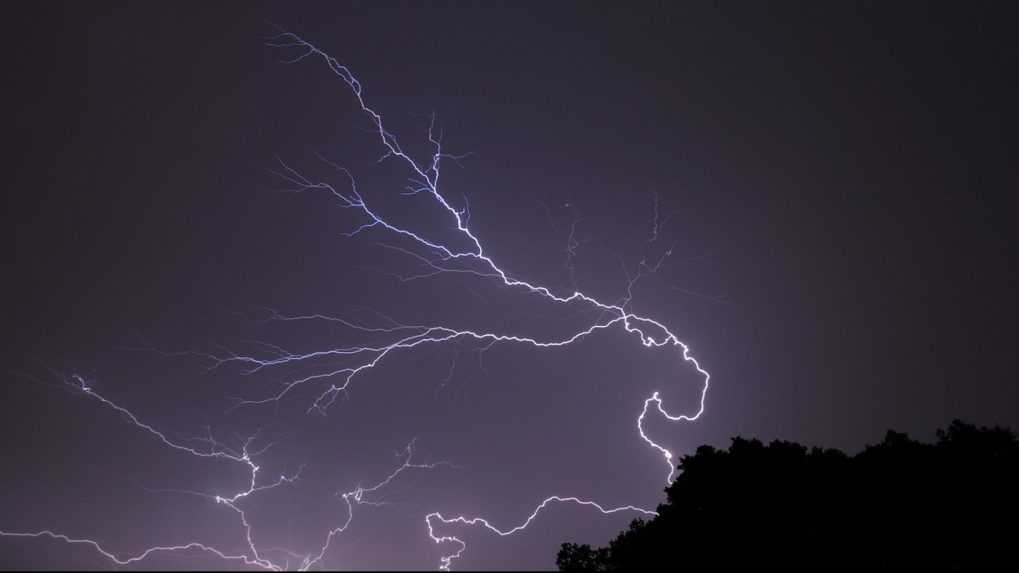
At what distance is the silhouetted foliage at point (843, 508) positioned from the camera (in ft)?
18.1

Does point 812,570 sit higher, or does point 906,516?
point 906,516

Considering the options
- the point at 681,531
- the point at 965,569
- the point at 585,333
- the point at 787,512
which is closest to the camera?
the point at 965,569

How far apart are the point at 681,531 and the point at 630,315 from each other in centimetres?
818

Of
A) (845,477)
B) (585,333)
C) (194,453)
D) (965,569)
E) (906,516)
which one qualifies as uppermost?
(585,333)

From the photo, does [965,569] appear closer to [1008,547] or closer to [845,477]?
[1008,547]

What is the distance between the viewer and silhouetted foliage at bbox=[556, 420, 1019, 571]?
5.52 metres

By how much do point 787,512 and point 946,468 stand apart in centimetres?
174

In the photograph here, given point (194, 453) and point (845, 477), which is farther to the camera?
point (194, 453)

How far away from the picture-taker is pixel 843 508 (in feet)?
19.9

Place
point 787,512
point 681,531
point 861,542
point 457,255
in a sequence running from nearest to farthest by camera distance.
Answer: point 861,542 → point 787,512 → point 681,531 → point 457,255

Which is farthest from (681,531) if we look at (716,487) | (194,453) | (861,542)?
(194,453)

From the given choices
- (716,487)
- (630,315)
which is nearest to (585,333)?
(630,315)

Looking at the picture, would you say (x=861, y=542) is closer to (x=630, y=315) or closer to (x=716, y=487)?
(x=716, y=487)

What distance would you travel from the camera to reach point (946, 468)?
242 inches
